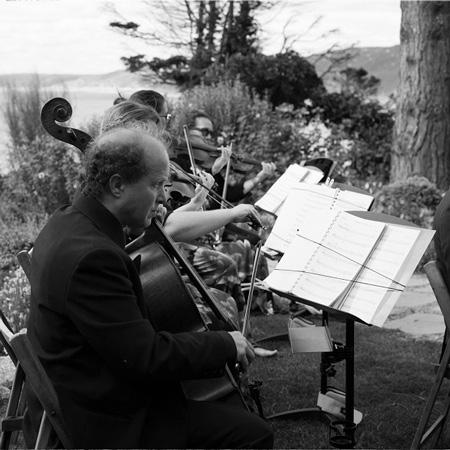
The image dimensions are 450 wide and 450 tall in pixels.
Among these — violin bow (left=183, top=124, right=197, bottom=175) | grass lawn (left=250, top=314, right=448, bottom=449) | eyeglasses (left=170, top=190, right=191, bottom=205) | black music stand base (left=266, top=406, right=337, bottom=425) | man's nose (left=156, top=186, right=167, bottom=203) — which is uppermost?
man's nose (left=156, top=186, right=167, bottom=203)

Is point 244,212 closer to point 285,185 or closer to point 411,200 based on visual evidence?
point 285,185

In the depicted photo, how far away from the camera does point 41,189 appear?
798 cm

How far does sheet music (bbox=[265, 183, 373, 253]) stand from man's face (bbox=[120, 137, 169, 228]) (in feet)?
3.46

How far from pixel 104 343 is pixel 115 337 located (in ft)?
0.10

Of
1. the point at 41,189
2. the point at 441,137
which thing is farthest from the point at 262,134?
the point at 41,189

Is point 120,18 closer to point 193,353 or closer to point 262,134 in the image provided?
point 262,134

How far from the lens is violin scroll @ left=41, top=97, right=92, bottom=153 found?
2711 millimetres

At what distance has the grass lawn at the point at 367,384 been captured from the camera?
11.2 ft

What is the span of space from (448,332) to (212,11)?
34.2ft

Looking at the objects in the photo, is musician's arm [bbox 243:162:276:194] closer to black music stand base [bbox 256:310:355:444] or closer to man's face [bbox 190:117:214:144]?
man's face [bbox 190:117:214:144]

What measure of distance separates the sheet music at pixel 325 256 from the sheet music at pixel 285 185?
1.04 meters

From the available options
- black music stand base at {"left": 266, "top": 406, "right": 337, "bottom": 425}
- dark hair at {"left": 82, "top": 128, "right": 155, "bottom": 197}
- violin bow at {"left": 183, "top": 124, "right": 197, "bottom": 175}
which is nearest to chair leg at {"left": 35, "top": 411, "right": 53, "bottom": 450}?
dark hair at {"left": 82, "top": 128, "right": 155, "bottom": 197}

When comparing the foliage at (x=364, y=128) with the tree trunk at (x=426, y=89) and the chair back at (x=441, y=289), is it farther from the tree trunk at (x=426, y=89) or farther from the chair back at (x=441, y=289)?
the chair back at (x=441, y=289)

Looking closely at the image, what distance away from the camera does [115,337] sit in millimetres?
1895
